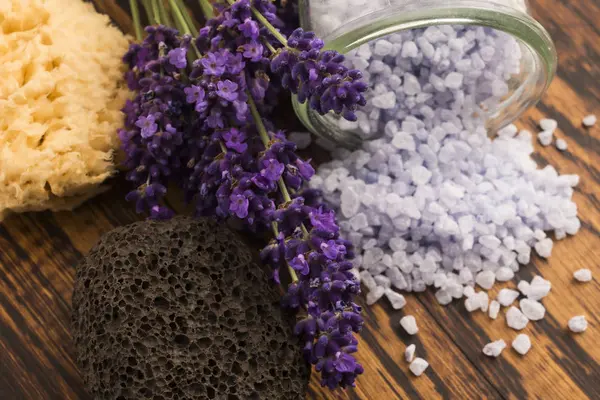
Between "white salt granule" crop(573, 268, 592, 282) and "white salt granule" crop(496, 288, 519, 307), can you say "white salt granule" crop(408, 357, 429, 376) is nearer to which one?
"white salt granule" crop(496, 288, 519, 307)

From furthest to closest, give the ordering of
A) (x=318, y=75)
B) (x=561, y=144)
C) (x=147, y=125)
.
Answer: (x=561, y=144)
(x=147, y=125)
(x=318, y=75)

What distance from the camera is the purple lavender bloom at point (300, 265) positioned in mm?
826

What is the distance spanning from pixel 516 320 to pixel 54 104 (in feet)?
2.19

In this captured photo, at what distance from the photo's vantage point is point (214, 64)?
0.86m

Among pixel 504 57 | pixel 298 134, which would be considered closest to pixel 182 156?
pixel 298 134

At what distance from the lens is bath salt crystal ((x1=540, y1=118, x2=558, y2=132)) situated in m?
1.12

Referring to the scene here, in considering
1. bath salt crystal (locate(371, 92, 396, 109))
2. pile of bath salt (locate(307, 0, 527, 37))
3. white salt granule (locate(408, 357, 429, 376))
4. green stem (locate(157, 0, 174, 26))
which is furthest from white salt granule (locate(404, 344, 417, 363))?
green stem (locate(157, 0, 174, 26))

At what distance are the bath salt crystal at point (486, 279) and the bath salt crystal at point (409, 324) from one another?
11cm

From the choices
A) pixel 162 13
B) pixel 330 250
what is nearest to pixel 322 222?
pixel 330 250

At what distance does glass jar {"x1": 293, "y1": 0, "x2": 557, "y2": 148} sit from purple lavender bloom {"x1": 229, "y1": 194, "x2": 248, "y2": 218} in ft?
0.63

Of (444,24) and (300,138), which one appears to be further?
(300,138)

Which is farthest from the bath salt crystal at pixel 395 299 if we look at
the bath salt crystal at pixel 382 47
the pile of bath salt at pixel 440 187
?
the bath salt crystal at pixel 382 47

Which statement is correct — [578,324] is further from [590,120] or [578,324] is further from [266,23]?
[266,23]

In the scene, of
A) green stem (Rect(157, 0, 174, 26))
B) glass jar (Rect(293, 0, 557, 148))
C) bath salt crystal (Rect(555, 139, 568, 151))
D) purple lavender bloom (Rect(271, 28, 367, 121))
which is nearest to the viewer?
purple lavender bloom (Rect(271, 28, 367, 121))
